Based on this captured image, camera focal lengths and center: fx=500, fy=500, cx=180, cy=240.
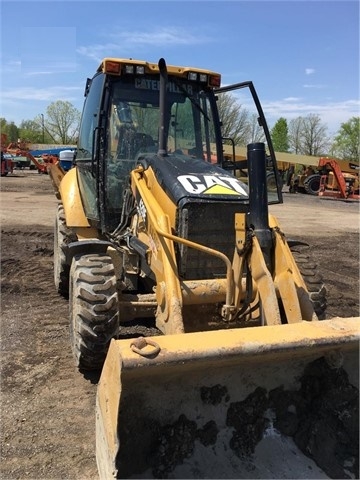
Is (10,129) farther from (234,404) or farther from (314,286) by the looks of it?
(234,404)

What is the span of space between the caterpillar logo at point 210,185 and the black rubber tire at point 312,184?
25.1 meters

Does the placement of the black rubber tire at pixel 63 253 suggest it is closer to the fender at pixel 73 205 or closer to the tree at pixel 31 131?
the fender at pixel 73 205

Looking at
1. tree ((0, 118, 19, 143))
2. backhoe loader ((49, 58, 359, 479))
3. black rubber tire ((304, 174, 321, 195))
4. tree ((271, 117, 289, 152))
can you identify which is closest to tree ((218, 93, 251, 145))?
backhoe loader ((49, 58, 359, 479))

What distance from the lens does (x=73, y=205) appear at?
559cm

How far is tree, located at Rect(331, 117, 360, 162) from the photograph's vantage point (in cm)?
6188

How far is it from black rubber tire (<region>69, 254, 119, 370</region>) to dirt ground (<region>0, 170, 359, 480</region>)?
12.4 inches

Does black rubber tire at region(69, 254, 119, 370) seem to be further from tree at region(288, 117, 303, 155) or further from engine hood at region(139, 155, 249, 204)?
tree at region(288, 117, 303, 155)

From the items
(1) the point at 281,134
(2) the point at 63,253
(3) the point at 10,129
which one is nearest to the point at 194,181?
(2) the point at 63,253

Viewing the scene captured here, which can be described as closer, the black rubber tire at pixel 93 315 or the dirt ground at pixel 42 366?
the dirt ground at pixel 42 366

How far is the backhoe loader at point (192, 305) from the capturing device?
267 centimetres

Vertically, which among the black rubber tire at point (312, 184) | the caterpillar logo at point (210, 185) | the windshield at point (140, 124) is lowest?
the black rubber tire at point (312, 184)

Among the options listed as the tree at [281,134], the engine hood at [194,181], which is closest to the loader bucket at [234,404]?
the engine hood at [194,181]

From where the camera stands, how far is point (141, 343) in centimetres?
254

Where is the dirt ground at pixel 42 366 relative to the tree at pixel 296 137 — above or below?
below
